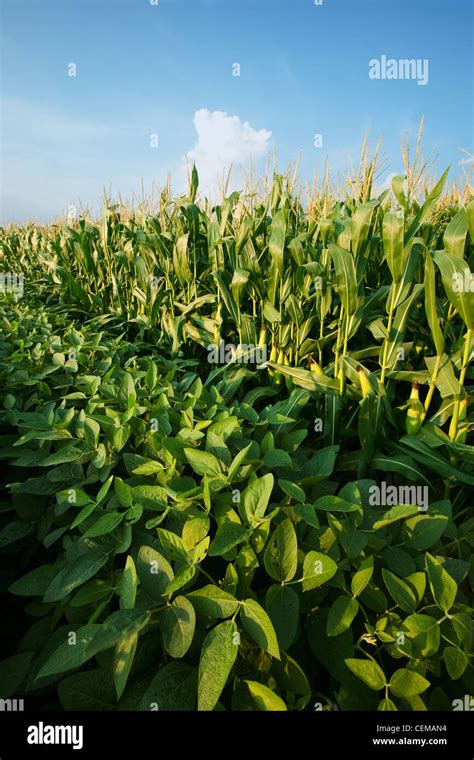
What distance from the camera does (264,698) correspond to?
0.73 meters

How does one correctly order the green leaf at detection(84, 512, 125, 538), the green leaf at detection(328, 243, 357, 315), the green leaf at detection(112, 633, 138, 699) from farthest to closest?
the green leaf at detection(328, 243, 357, 315)
the green leaf at detection(84, 512, 125, 538)
the green leaf at detection(112, 633, 138, 699)

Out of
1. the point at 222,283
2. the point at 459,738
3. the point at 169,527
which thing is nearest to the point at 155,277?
the point at 222,283

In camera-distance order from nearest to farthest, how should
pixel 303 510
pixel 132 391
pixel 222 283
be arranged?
1. pixel 303 510
2. pixel 132 391
3. pixel 222 283

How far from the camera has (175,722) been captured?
76 cm

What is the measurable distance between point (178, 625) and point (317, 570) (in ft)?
0.88

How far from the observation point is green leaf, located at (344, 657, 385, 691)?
2.61 feet

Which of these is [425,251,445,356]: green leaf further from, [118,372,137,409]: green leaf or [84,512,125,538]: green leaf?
[84,512,125,538]: green leaf

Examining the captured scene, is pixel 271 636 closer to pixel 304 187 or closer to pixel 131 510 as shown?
pixel 131 510

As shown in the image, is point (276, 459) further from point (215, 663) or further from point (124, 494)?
point (215, 663)

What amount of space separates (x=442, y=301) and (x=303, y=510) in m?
1.21

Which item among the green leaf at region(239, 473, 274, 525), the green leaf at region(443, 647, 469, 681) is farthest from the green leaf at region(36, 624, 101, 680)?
the green leaf at region(443, 647, 469, 681)

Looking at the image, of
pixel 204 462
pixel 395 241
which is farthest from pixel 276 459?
pixel 395 241

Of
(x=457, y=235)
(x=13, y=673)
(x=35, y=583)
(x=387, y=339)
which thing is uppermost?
(x=457, y=235)

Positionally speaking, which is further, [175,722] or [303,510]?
[303,510]
